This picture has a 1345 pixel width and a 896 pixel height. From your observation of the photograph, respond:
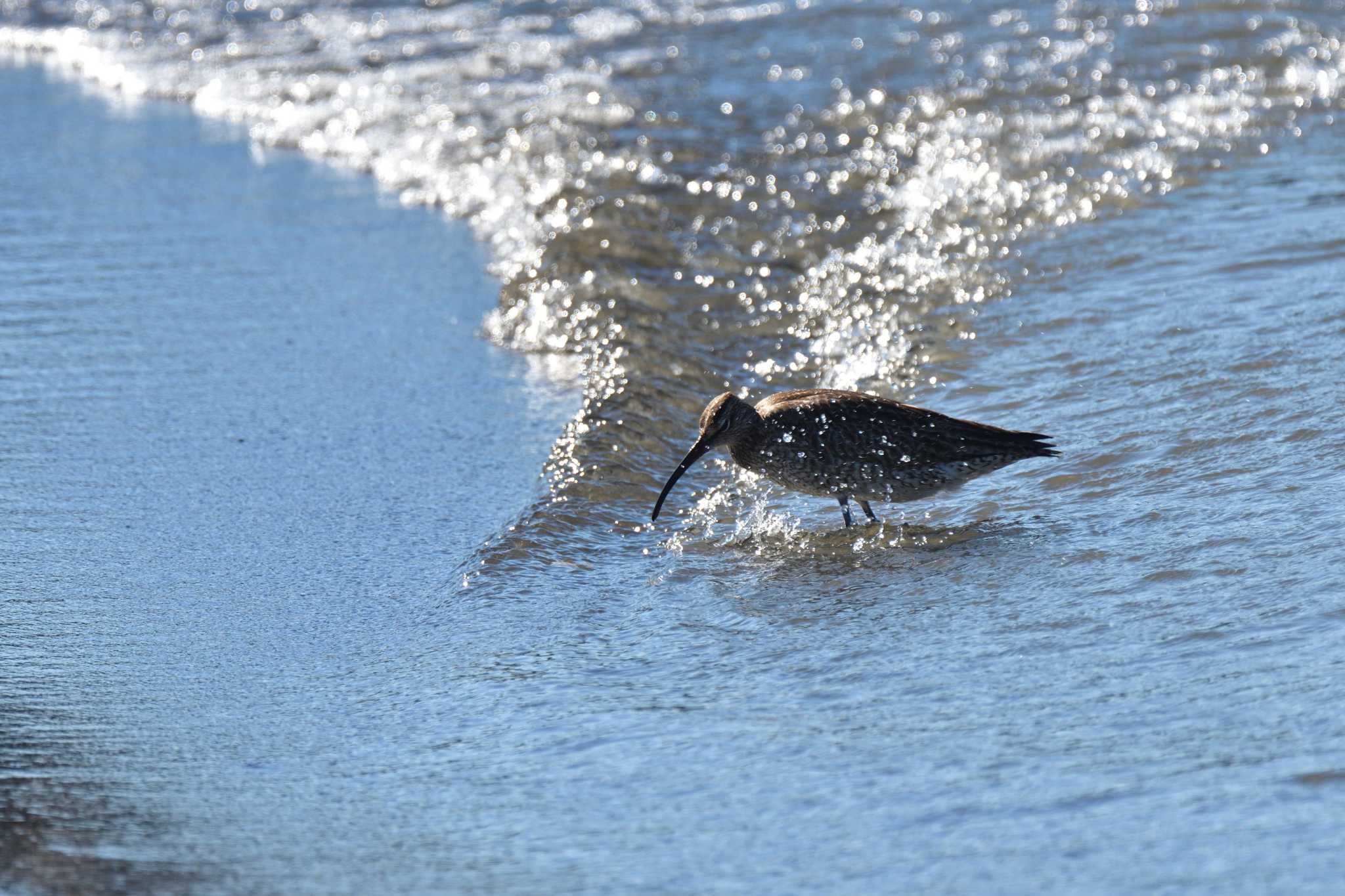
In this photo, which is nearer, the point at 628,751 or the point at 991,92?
the point at 628,751

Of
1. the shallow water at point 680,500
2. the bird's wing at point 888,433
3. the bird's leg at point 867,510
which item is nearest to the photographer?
the shallow water at point 680,500

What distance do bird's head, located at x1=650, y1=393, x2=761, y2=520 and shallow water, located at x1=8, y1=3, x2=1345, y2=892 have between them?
0.25 metres

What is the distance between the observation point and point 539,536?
6.02 m

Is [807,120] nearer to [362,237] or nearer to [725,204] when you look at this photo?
[725,204]

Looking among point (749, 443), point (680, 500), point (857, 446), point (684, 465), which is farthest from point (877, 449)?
point (680, 500)

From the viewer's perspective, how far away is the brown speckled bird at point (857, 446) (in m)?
6.08

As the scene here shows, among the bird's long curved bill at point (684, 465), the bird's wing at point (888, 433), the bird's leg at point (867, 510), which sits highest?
the bird's wing at point (888, 433)

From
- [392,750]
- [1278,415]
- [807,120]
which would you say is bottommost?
[392,750]

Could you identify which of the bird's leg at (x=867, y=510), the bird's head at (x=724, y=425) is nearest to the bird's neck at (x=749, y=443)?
the bird's head at (x=724, y=425)

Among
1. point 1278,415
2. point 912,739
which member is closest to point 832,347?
point 1278,415

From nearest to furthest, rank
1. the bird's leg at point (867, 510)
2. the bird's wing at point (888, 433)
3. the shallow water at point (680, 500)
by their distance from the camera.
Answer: the shallow water at point (680, 500) → the bird's wing at point (888, 433) → the bird's leg at point (867, 510)

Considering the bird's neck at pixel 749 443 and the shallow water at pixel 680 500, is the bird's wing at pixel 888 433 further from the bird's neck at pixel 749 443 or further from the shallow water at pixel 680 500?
the shallow water at pixel 680 500

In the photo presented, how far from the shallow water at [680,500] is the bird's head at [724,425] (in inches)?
10.0

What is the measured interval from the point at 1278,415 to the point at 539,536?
2.78 metres
